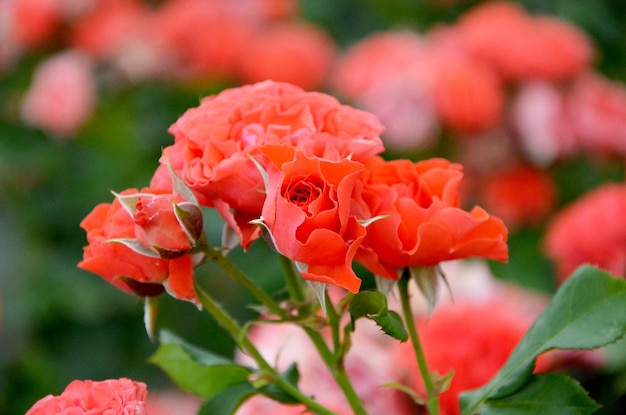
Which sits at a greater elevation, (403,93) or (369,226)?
(369,226)

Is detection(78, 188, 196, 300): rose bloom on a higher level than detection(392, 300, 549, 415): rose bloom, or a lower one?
higher

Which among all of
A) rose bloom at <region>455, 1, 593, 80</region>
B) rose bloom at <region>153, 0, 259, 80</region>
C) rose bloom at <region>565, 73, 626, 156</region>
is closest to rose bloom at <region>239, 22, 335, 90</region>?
rose bloom at <region>153, 0, 259, 80</region>

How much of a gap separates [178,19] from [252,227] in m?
1.00

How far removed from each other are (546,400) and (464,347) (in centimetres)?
19

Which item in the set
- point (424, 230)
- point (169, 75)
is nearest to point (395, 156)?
point (169, 75)

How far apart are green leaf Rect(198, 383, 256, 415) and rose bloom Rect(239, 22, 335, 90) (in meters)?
0.85

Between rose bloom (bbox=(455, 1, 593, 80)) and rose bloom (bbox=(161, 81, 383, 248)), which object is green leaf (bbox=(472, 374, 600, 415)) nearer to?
rose bloom (bbox=(161, 81, 383, 248))

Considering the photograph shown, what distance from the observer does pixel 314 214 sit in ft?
1.12

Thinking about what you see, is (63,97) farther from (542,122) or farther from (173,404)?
(542,122)

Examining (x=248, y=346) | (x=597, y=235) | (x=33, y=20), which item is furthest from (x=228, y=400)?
(x=33, y=20)

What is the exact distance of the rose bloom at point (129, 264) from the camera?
1.24 ft

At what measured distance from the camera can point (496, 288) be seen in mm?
783

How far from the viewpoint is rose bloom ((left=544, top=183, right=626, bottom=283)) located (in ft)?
2.29

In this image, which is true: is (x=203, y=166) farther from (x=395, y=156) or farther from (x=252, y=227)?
(x=395, y=156)
